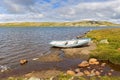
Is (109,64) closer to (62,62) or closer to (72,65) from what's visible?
(72,65)

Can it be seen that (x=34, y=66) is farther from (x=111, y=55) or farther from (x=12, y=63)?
(x=111, y=55)

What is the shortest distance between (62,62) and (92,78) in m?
12.9

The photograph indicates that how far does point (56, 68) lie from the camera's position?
28.1m

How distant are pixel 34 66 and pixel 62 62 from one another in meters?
4.70

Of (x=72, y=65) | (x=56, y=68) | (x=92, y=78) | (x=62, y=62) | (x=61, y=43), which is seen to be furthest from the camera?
(x=61, y=43)

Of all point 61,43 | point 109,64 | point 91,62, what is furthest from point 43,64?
point 61,43

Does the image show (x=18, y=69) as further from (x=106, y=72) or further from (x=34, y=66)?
(x=106, y=72)

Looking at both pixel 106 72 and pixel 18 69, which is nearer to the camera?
pixel 106 72

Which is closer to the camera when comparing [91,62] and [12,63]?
[91,62]

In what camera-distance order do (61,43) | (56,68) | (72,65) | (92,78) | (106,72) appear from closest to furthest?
1. (92,78)
2. (106,72)
3. (56,68)
4. (72,65)
5. (61,43)

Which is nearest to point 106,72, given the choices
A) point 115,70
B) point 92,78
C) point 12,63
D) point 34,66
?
point 115,70

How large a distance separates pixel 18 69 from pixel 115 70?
13275 millimetres

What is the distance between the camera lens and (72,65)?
3003 cm

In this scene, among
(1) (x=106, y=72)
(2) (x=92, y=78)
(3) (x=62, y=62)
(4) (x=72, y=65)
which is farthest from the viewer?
(3) (x=62, y=62)
